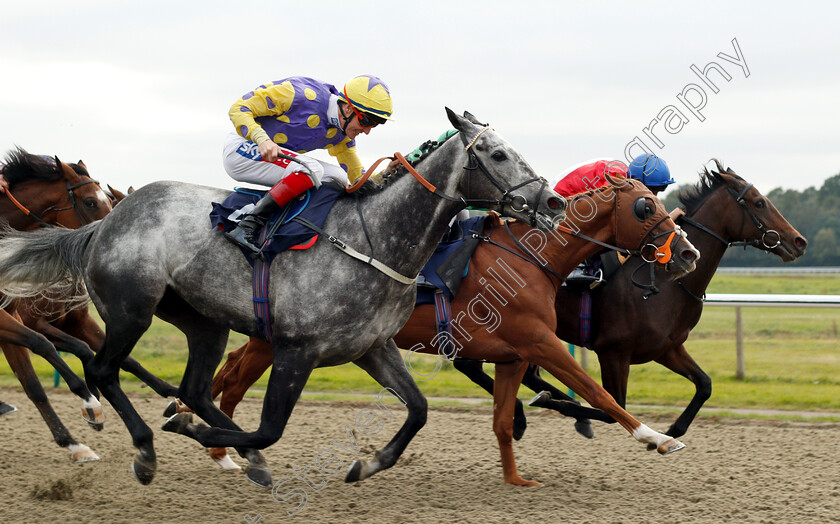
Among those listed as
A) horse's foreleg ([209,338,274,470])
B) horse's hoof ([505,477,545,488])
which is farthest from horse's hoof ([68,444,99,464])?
horse's hoof ([505,477,545,488])

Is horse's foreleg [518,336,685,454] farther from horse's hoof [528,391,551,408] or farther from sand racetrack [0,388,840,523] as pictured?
horse's hoof [528,391,551,408]

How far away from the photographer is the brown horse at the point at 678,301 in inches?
212

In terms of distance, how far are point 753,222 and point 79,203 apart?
4.71 metres

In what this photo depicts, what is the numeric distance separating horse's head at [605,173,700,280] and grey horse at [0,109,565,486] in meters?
1.45

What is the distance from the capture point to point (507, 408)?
4.95 m

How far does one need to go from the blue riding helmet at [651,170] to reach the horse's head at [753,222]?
13.8 inches

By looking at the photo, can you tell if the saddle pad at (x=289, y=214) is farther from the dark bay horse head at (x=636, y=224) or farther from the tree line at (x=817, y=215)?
the tree line at (x=817, y=215)

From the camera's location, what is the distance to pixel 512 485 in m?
4.98

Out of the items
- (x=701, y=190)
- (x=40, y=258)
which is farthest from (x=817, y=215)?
(x=40, y=258)

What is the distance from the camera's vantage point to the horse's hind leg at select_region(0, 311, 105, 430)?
5258 millimetres

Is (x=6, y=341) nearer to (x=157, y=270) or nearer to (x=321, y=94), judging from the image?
(x=157, y=270)

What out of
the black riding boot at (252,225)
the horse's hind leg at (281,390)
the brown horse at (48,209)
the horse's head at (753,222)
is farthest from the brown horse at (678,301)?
the brown horse at (48,209)

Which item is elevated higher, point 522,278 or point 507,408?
point 522,278

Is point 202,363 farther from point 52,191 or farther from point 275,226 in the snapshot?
point 52,191
